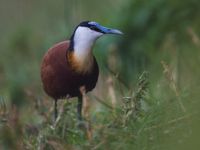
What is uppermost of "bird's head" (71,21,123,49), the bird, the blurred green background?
"bird's head" (71,21,123,49)

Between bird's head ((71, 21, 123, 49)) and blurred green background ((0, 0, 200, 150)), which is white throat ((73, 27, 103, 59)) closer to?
bird's head ((71, 21, 123, 49))

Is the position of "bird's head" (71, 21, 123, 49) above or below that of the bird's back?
above

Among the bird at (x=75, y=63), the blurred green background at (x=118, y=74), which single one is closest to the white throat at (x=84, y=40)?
the bird at (x=75, y=63)

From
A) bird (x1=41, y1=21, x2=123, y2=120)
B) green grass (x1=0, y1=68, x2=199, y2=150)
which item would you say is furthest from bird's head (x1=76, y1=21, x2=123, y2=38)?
green grass (x1=0, y1=68, x2=199, y2=150)

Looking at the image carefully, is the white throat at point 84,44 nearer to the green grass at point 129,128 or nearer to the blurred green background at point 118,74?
the blurred green background at point 118,74

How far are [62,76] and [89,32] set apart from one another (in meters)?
0.24

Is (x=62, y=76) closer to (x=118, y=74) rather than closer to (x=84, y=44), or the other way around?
(x=84, y=44)

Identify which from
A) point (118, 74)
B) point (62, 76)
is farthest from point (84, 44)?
point (118, 74)

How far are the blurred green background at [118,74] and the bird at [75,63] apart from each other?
13 cm

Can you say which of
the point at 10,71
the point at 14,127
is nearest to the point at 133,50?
the point at 10,71

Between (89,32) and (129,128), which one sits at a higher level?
(89,32)

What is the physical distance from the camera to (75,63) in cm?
397

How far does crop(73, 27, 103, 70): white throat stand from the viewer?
3924 mm

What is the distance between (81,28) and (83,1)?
6.00 meters
